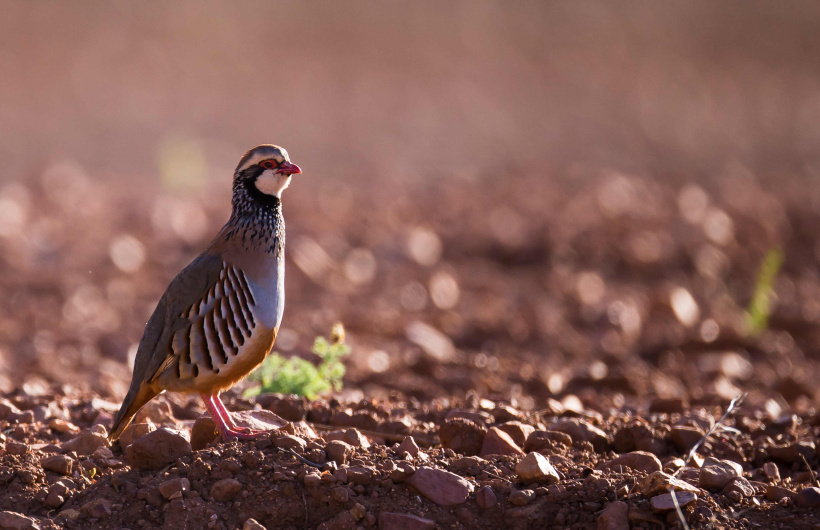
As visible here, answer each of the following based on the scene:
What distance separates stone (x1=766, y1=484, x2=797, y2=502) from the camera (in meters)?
4.03

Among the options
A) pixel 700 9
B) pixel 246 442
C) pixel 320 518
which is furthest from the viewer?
pixel 700 9

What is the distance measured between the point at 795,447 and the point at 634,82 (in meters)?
21.7

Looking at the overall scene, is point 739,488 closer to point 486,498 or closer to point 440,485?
point 486,498

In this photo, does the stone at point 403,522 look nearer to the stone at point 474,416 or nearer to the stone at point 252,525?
the stone at point 252,525

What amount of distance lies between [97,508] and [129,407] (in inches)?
24.9

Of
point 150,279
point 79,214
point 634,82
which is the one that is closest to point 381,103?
point 634,82

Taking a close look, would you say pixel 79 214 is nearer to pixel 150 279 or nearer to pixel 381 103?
pixel 150 279

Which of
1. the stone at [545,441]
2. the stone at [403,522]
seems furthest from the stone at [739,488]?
the stone at [403,522]

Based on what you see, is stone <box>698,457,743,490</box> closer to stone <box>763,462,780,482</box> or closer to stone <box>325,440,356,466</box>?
stone <box>763,462,780,482</box>

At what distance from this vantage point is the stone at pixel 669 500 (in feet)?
12.4

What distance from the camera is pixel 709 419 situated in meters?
5.21

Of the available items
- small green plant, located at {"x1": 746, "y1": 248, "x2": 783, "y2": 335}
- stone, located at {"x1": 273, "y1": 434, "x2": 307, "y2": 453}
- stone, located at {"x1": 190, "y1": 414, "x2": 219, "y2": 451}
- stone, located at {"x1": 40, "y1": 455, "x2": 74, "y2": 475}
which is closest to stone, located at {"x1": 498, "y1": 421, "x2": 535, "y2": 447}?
stone, located at {"x1": 273, "y1": 434, "x2": 307, "y2": 453}

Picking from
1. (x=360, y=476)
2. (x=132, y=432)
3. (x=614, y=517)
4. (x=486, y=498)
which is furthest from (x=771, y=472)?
(x=132, y=432)

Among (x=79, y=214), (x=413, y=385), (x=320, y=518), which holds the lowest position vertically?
(x=320, y=518)
